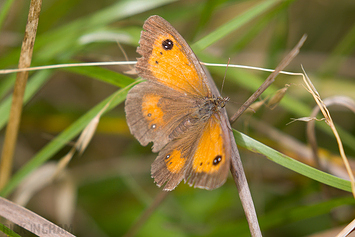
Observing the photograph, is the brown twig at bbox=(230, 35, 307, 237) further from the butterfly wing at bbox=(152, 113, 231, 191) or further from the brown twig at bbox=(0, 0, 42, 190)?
the brown twig at bbox=(0, 0, 42, 190)

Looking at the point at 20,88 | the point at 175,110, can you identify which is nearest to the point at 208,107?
the point at 175,110

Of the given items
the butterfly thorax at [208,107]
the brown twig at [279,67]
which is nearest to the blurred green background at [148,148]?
the butterfly thorax at [208,107]

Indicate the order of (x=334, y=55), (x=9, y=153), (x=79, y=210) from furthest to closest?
(x=334, y=55), (x=79, y=210), (x=9, y=153)

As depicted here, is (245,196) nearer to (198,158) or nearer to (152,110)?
(198,158)

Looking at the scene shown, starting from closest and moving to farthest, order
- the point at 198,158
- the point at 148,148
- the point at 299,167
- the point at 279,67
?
1. the point at 279,67
2. the point at 299,167
3. the point at 198,158
4. the point at 148,148

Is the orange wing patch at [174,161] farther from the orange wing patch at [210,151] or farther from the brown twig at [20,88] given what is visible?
the brown twig at [20,88]

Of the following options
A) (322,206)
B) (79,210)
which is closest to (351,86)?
(322,206)

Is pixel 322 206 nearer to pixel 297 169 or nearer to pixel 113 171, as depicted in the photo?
pixel 297 169
